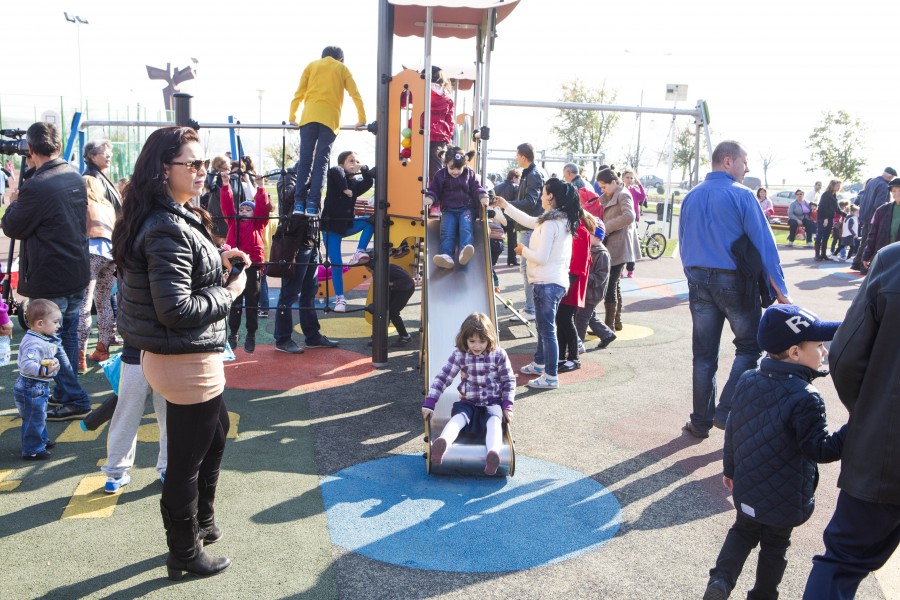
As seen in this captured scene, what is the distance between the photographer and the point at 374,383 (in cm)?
709

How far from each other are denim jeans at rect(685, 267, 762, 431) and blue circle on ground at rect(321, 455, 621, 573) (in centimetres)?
138

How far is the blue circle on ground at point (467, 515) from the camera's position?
3865 mm

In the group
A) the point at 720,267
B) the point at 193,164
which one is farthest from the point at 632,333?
the point at 193,164

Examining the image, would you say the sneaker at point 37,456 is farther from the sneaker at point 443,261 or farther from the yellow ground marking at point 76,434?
the sneaker at point 443,261

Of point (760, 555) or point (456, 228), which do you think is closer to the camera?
point (760, 555)

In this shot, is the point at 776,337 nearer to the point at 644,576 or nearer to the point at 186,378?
the point at 644,576

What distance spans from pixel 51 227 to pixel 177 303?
311 cm

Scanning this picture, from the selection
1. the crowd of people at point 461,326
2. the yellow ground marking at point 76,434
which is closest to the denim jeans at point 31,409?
the crowd of people at point 461,326

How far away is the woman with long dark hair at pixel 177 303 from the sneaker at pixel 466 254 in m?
3.75

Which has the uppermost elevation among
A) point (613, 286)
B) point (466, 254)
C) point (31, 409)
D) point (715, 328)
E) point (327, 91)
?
point (327, 91)

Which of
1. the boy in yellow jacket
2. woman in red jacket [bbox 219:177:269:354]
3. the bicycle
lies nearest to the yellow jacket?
the boy in yellow jacket

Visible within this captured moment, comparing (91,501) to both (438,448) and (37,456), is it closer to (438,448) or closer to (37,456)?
(37,456)

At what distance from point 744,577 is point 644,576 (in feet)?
1.60

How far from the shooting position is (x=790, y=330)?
10.5ft
